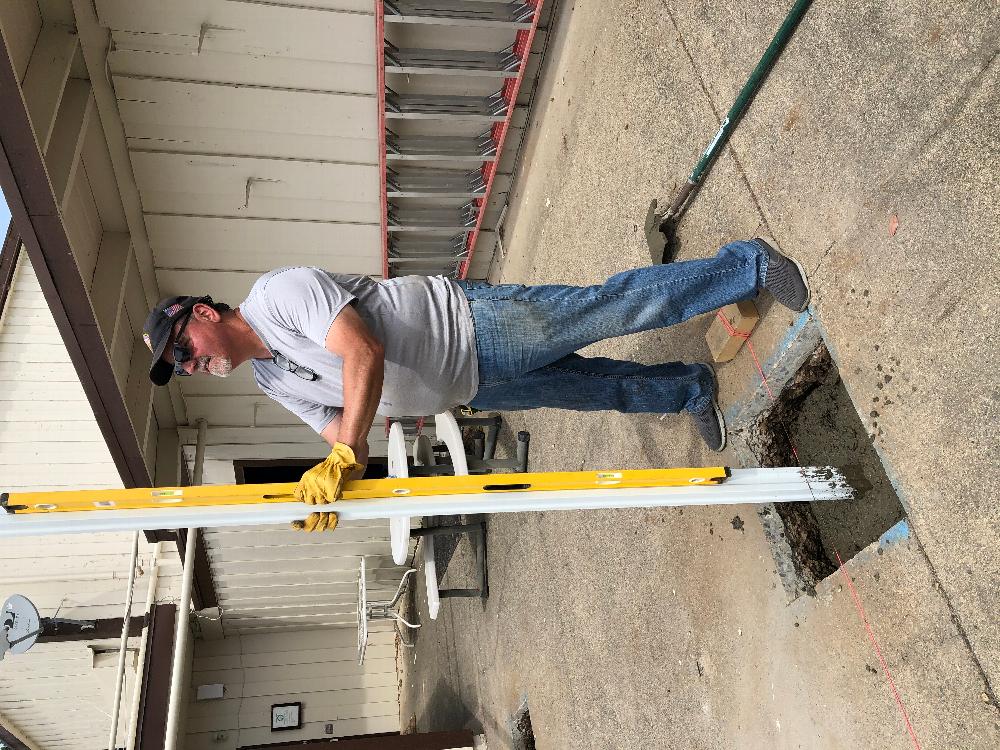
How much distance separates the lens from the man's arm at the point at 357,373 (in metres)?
1.93

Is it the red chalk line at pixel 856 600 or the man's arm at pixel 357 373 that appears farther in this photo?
the man's arm at pixel 357 373

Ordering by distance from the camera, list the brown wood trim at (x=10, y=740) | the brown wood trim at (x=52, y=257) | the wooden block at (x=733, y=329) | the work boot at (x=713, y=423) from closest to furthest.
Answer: the wooden block at (x=733, y=329) < the work boot at (x=713, y=423) < the brown wood trim at (x=52, y=257) < the brown wood trim at (x=10, y=740)

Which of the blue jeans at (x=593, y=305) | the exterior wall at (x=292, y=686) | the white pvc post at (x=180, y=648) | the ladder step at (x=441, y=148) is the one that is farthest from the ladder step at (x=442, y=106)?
the exterior wall at (x=292, y=686)

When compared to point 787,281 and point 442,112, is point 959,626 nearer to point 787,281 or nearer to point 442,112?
point 787,281

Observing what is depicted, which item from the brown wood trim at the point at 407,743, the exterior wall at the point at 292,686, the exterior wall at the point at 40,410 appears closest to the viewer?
the exterior wall at the point at 40,410

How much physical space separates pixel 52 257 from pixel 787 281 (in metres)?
3.65

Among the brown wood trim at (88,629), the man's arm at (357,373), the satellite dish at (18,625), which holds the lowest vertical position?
the man's arm at (357,373)

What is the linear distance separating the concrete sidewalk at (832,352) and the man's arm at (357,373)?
1395 millimetres

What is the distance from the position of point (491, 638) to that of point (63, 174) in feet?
14.0

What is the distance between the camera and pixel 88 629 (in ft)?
23.4

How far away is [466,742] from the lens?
18.7 ft

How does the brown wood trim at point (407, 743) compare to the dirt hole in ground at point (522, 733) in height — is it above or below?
above

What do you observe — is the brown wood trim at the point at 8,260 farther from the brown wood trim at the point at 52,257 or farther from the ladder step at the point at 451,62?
the ladder step at the point at 451,62

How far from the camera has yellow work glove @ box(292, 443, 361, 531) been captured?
1701mm
